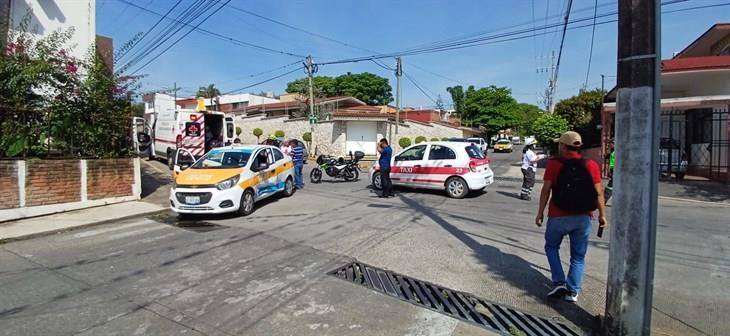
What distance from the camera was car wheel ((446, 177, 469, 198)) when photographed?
11.2m

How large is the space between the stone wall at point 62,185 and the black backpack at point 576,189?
10081 mm

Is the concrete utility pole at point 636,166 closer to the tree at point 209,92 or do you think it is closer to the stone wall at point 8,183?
the stone wall at point 8,183

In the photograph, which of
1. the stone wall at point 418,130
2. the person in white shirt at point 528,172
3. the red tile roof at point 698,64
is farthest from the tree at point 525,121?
the person in white shirt at point 528,172

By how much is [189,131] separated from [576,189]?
53.9 ft

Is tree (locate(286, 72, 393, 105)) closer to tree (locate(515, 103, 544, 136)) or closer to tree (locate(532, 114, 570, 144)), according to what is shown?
tree (locate(515, 103, 544, 136))

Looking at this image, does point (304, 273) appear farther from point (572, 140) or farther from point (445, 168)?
point (445, 168)

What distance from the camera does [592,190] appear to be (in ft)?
13.0

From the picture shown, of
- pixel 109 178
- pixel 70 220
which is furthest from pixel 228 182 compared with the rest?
pixel 109 178

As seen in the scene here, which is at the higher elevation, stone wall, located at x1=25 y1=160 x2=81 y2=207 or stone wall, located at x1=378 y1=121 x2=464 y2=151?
stone wall, located at x1=378 y1=121 x2=464 y2=151

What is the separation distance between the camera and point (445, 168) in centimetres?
1138

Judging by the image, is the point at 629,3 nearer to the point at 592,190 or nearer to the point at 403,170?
the point at 592,190

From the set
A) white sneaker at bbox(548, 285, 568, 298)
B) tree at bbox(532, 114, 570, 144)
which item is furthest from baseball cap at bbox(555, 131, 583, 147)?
tree at bbox(532, 114, 570, 144)

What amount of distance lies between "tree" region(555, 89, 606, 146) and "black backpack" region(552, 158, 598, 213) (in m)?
20.9

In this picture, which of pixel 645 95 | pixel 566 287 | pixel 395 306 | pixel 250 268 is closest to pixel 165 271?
pixel 250 268
